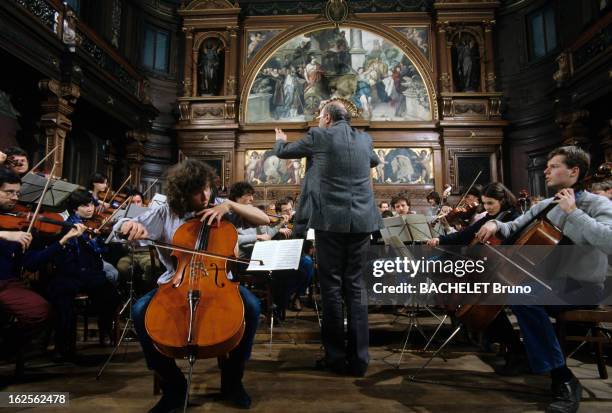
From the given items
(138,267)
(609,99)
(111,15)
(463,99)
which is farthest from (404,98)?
(138,267)

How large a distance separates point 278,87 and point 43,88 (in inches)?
215

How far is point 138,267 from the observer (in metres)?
4.32

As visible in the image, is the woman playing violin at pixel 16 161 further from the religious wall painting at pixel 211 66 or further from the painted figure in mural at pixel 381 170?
the painted figure in mural at pixel 381 170

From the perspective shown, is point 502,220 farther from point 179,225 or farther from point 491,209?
point 179,225

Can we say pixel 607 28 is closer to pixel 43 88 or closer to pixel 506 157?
pixel 506 157

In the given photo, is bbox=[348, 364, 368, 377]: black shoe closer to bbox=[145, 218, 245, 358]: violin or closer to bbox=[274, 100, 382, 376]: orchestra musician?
bbox=[274, 100, 382, 376]: orchestra musician

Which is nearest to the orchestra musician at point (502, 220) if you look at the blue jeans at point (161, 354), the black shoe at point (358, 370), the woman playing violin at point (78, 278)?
the black shoe at point (358, 370)

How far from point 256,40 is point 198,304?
10.1 metres

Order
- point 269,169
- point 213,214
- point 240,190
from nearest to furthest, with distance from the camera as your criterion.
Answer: point 213,214 < point 240,190 < point 269,169

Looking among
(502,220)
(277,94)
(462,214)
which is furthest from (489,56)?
(502,220)

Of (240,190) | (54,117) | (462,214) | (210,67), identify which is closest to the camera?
(240,190)

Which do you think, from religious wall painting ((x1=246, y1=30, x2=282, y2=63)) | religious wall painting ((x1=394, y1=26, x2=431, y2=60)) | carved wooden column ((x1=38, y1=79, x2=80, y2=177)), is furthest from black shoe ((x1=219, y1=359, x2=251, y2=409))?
religious wall painting ((x1=394, y1=26, x2=431, y2=60))

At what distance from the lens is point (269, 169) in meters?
10.1

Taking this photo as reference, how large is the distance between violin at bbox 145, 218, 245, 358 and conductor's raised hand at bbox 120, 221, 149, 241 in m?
0.16
